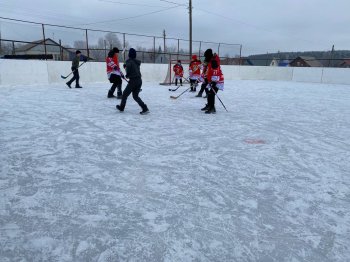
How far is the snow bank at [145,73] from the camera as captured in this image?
11.4m

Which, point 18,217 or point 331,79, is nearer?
point 18,217

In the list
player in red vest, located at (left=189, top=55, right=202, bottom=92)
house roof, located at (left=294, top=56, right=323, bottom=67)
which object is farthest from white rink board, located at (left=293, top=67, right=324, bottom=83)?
player in red vest, located at (left=189, top=55, right=202, bottom=92)

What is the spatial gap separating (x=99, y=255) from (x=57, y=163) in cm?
186

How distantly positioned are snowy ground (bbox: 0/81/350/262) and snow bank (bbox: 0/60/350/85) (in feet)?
22.9

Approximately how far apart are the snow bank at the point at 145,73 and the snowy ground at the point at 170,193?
697 centimetres

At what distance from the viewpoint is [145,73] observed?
16.4 metres

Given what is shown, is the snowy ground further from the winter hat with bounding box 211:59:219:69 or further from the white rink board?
the white rink board

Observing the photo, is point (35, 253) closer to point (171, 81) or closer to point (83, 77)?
point (83, 77)

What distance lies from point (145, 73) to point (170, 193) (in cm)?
1433

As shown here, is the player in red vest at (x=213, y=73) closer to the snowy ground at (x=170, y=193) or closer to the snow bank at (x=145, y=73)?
the snowy ground at (x=170, y=193)

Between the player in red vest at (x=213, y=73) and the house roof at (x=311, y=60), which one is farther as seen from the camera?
the house roof at (x=311, y=60)

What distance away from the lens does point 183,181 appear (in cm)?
305

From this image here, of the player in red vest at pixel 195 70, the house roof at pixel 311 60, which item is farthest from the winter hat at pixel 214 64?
the house roof at pixel 311 60

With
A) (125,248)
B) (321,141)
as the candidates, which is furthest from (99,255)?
(321,141)
